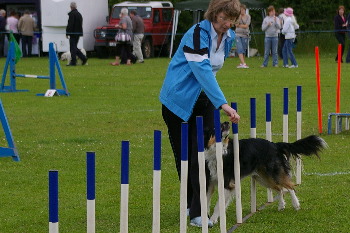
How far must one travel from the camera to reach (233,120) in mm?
6680

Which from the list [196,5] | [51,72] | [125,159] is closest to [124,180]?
[125,159]

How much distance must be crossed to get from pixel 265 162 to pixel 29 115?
8885mm

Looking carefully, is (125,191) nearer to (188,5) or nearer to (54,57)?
(54,57)

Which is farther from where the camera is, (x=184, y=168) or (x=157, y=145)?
(x=184, y=168)

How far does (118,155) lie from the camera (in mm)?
10930

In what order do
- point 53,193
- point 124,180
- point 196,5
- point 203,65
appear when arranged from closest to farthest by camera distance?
point 53,193 < point 124,180 < point 203,65 < point 196,5

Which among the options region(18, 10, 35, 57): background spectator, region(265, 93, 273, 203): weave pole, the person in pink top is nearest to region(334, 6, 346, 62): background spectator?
region(18, 10, 35, 57): background spectator

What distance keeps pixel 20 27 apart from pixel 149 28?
5.10 meters

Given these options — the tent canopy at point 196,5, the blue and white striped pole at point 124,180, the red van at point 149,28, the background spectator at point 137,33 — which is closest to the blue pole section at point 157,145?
the blue and white striped pole at point 124,180

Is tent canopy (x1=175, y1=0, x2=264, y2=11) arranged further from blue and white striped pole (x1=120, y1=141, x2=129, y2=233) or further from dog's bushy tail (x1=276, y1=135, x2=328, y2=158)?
blue and white striped pole (x1=120, y1=141, x2=129, y2=233)

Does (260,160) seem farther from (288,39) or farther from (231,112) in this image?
(288,39)

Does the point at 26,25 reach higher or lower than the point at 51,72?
higher

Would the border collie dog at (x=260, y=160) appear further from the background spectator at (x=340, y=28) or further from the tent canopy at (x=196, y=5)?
the tent canopy at (x=196, y=5)

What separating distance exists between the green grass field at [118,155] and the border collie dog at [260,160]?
27 cm
